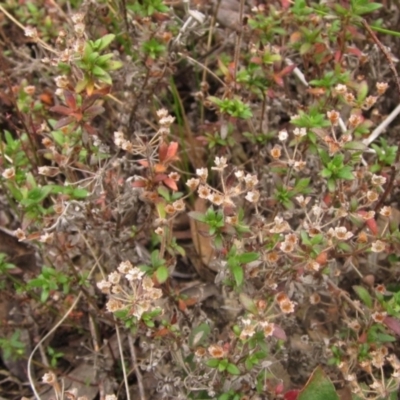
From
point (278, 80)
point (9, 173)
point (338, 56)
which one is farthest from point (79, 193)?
point (338, 56)

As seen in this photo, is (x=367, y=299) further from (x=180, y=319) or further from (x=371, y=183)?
(x=180, y=319)

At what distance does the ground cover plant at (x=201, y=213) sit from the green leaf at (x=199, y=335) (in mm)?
16

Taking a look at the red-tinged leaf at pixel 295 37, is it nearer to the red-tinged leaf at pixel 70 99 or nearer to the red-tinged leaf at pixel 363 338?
the red-tinged leaf at pixel 70 99

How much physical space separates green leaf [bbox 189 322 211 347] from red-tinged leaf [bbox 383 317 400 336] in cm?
61

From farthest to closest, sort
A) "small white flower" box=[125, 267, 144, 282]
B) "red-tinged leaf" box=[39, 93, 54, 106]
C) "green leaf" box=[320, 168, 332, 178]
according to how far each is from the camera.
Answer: "red-tinged leaf" box=[39, 93, 54, 106]
"green leaf" box=[320, 168, 332, 178]
"small white flower" box=[125, 267, 144, 282]

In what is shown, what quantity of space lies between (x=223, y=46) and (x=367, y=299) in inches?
55.8

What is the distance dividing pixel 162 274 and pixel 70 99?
669 millimetres

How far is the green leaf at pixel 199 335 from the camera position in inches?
87.6

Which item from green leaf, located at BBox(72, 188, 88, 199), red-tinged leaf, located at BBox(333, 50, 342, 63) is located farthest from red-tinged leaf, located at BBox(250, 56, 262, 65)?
green leaf, located at BBox(72, 188, 88, 199)

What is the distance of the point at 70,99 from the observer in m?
2.16

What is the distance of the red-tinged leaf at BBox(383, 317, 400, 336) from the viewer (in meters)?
2.09

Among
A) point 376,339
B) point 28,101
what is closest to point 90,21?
point 28,101

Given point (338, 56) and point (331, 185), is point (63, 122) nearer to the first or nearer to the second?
point (331, 185)

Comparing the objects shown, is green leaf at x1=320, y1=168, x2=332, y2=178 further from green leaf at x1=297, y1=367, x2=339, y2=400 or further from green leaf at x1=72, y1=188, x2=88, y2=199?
green leaf at x1=72, y1=188, x2=88, y2=199
